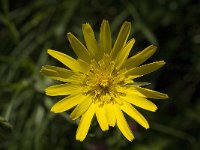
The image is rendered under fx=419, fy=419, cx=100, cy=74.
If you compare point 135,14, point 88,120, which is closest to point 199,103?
point 135,14

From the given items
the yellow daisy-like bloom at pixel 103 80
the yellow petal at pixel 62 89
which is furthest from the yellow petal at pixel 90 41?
the yellow petal at pixel 62 89

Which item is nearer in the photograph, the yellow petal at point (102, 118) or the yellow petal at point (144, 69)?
the yellow petal at point (102, 118)

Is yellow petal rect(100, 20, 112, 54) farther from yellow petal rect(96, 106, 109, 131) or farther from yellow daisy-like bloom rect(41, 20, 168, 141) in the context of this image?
yellow petal rect(96, 106, 109, 131)

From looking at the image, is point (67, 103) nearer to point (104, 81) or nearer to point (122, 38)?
point (104, 81)

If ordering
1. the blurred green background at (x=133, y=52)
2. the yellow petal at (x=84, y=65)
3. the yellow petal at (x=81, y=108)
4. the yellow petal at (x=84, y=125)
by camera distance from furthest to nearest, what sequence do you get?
1. the blurred green background at (x=133, y=52)
2. the yellow petal at (x=84, y=65)
3. the yellow petal at (x=81, y=108)
4. the yellow petal at (x=84, y=125)

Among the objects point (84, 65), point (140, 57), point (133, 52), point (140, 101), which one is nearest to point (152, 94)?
point (140, 101)

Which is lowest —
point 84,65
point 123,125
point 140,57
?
point 123,125

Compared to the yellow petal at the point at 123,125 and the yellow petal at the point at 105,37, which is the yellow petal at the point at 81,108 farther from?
the yellow petal at the point at 105,37

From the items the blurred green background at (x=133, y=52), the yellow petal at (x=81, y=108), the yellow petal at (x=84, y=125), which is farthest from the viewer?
the blurred green background at (x=133, y=52)
